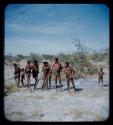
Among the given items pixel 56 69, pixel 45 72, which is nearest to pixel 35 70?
pixel 45 72

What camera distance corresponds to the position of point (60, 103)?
117 inches

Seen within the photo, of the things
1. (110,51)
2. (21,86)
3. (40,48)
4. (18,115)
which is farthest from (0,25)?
(110,51)

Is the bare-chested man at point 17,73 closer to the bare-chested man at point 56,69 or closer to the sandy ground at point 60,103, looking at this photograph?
the sandy ground at point 60,103

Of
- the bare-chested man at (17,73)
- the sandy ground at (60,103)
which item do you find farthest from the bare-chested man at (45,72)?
the bare-chested man at (17,73)

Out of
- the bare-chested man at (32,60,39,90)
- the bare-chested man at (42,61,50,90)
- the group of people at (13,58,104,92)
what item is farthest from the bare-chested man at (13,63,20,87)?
the bare-chested man at (42,61,50,90)

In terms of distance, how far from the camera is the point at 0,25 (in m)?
2.91

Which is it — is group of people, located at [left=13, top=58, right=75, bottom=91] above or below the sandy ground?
above

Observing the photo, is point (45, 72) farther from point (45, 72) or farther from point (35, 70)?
point (35, 70)

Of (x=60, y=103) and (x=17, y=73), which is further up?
(x=17, y=73)

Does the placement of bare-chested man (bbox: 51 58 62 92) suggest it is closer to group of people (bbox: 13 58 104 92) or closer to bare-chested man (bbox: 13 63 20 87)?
group of people (bbox: 13 58 104 92)

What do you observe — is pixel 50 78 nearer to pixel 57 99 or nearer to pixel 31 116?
pixel 57 99

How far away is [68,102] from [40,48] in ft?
2.01

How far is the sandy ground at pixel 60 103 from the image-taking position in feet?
9.55

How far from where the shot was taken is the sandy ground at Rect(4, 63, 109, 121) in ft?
9.55
